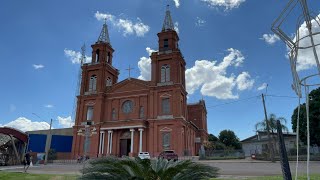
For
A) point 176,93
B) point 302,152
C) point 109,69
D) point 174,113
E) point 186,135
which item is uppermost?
point 109,69

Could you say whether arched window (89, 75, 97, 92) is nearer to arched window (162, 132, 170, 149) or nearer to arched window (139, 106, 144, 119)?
arched window (139, 106, 144, 119)

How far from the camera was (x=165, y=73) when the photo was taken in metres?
46.5

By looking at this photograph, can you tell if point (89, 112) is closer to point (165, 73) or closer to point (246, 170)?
point (165, 73)

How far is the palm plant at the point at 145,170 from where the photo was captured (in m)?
6.58

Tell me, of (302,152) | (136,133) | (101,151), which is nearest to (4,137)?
(101,151)

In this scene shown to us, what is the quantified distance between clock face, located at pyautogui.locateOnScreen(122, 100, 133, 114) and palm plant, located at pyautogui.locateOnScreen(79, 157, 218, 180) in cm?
3980

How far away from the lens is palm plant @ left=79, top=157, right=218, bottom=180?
21.6ft

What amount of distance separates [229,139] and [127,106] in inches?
1691

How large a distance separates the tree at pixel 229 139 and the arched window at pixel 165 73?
40727 millimetres

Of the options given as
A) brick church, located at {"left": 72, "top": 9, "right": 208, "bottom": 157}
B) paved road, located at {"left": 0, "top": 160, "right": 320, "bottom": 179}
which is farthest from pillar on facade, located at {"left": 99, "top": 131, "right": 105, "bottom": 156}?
paved road, located at {"left": 0, "top": 160, "right": 320, "bottom": 179}

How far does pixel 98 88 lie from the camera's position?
49094 mm

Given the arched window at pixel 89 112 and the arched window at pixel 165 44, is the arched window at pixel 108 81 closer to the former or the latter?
the arched window at pixel 89 112

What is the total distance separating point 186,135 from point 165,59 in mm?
12657

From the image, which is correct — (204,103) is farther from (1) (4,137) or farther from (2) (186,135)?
(1) (4,137)
